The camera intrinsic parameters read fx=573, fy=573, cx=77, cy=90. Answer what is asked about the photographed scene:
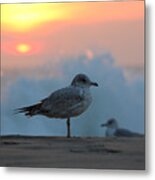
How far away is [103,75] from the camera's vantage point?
2.27 m

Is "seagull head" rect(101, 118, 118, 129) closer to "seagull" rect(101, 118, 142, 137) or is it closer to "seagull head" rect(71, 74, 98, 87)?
"seagull" rect(101, 118, 142, 137)

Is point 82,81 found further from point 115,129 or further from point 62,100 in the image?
point 115,129

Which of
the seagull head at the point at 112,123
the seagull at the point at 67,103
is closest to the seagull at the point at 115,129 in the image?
the seagull head at the point at 112,123

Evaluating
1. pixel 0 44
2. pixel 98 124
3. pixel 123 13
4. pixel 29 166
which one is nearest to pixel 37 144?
pixel 29 166

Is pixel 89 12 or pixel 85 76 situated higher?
pixel 89 12

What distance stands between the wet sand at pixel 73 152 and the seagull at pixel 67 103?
7 cm

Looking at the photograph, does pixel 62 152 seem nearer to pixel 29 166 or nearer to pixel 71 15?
pixel 29 166

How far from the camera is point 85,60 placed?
2.28m

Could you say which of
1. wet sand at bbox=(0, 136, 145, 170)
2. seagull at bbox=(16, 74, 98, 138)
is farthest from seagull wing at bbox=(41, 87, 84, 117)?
wet sand at bbox=(0, 136, 145, 170)

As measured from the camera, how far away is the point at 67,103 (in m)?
2.32

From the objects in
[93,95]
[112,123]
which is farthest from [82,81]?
[112,123]

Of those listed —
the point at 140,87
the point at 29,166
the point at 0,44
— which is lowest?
the point at 29,166

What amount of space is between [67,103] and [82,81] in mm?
112

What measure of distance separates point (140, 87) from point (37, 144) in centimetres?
47
